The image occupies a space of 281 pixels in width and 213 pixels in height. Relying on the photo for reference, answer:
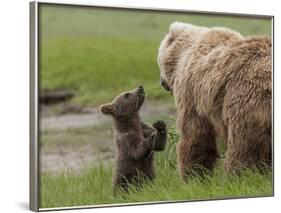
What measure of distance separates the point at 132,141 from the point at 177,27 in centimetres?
97

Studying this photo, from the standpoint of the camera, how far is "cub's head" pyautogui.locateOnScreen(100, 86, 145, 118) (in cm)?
576

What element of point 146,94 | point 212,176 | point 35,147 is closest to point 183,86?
point 146,94

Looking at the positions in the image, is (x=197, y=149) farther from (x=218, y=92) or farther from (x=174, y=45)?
(x=174, y=45)

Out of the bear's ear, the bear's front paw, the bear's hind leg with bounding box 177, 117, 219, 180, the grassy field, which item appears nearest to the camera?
the grassy field

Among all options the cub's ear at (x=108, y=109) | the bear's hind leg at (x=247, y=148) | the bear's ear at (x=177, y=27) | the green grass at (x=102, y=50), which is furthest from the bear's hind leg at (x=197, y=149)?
the bear's ear at (x=177, y=27)

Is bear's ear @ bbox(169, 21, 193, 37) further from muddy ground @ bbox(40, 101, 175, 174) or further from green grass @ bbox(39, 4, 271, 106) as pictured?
muddy ground @ bbox(40, 101, 175, 174)

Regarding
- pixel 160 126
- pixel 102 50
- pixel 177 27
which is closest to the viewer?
pixel 160 126

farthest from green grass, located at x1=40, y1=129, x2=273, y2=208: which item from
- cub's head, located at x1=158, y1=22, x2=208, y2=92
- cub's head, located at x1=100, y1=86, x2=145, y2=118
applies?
cub's head, located at x1=158, y1=22, x2=208, y2=92

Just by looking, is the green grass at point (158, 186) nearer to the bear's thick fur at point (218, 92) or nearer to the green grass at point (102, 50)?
the bear's thick fur at point (218, 92)

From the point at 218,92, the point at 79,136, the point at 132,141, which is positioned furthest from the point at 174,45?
the point at 79,136

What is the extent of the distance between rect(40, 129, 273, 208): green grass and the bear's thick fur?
89 millimetres

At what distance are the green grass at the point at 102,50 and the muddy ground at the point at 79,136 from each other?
118 millimetres

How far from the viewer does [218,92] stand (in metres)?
5.84

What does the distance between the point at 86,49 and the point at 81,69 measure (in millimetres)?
147
